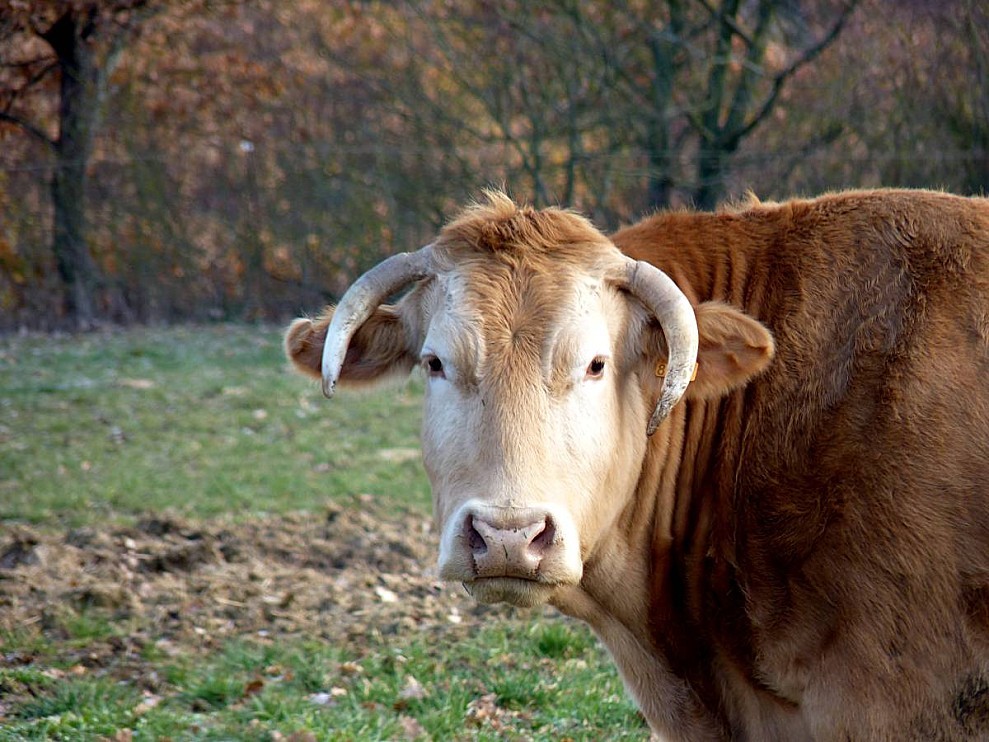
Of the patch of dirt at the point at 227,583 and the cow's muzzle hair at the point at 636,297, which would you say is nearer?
the cow's muzzle hair at the point at 636,297

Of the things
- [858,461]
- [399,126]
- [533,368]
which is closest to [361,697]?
[533,368]

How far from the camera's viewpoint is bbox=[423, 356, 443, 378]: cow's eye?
12.5 feet

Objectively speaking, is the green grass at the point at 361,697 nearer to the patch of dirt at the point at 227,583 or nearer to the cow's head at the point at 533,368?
the patch of dirt at the point at 227,583

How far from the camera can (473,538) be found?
336 cm

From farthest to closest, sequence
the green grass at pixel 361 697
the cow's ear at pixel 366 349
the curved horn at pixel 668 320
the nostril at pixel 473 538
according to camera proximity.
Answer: the green grass at pixel 361 697 < the cow's ear at pixel 366 349 < the curved horn at pixel 668 320 < the nostril at pixel 473 538

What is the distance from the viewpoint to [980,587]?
336 cm

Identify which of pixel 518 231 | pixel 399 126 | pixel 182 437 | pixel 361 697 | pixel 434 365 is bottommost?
pixel 361 697

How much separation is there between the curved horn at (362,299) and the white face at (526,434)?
0.41 feet

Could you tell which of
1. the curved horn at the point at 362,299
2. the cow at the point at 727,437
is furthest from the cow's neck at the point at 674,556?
the curved horn at the point at 362,299

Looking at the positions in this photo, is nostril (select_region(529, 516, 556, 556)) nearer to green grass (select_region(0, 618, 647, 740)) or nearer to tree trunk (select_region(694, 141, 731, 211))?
green grass (select_region(0, 618, 647, 740))

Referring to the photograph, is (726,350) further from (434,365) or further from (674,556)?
(434,365)

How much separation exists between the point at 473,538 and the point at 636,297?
3.39 feet

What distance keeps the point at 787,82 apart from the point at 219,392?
9217 mm

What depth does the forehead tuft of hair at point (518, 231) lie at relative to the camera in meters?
3.90
